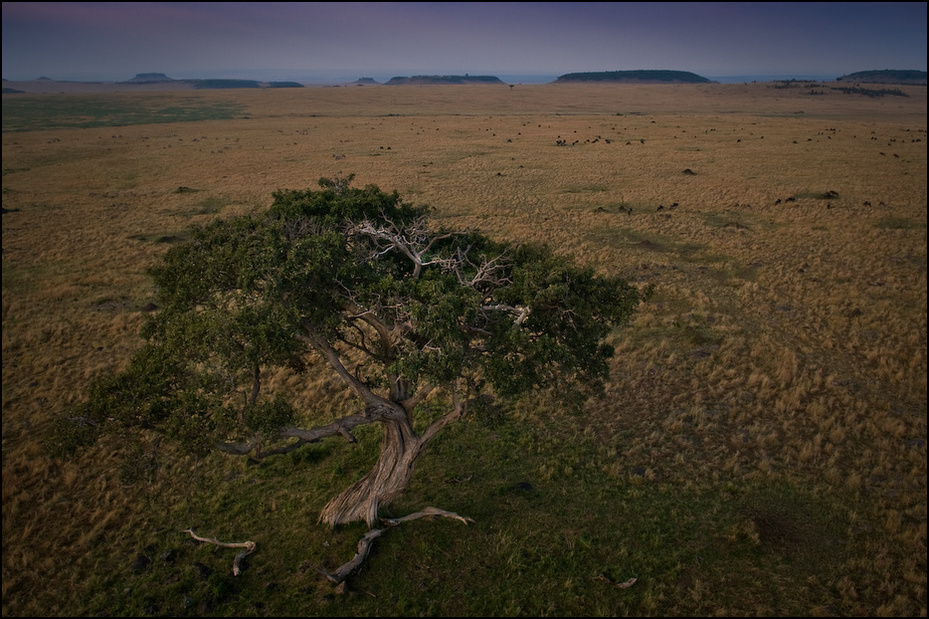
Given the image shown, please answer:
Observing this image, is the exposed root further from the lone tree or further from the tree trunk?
the tree trunk

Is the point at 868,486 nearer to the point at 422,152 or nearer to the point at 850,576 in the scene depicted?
the point at 850,576

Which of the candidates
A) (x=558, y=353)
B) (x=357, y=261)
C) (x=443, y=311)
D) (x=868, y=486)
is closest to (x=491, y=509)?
(x=558, y=353)

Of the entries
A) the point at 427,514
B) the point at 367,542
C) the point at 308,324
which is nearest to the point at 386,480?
the point at 427,514

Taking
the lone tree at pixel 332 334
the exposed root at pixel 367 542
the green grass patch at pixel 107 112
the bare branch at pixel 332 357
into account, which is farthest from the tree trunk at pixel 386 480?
the green grass patch at pixel 107 112

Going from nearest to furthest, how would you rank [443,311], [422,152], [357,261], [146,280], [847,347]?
1. [443,311]
2. [357,261]
3. [847,347]
4. [146,280]
5. [422,152]

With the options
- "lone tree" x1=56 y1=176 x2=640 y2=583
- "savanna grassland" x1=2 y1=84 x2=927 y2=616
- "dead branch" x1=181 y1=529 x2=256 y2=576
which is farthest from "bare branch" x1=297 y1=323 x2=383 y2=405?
"dead branch" x1=181 y1=529 x2=256 y2=576

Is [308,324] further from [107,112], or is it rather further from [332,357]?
A: [107,112]
